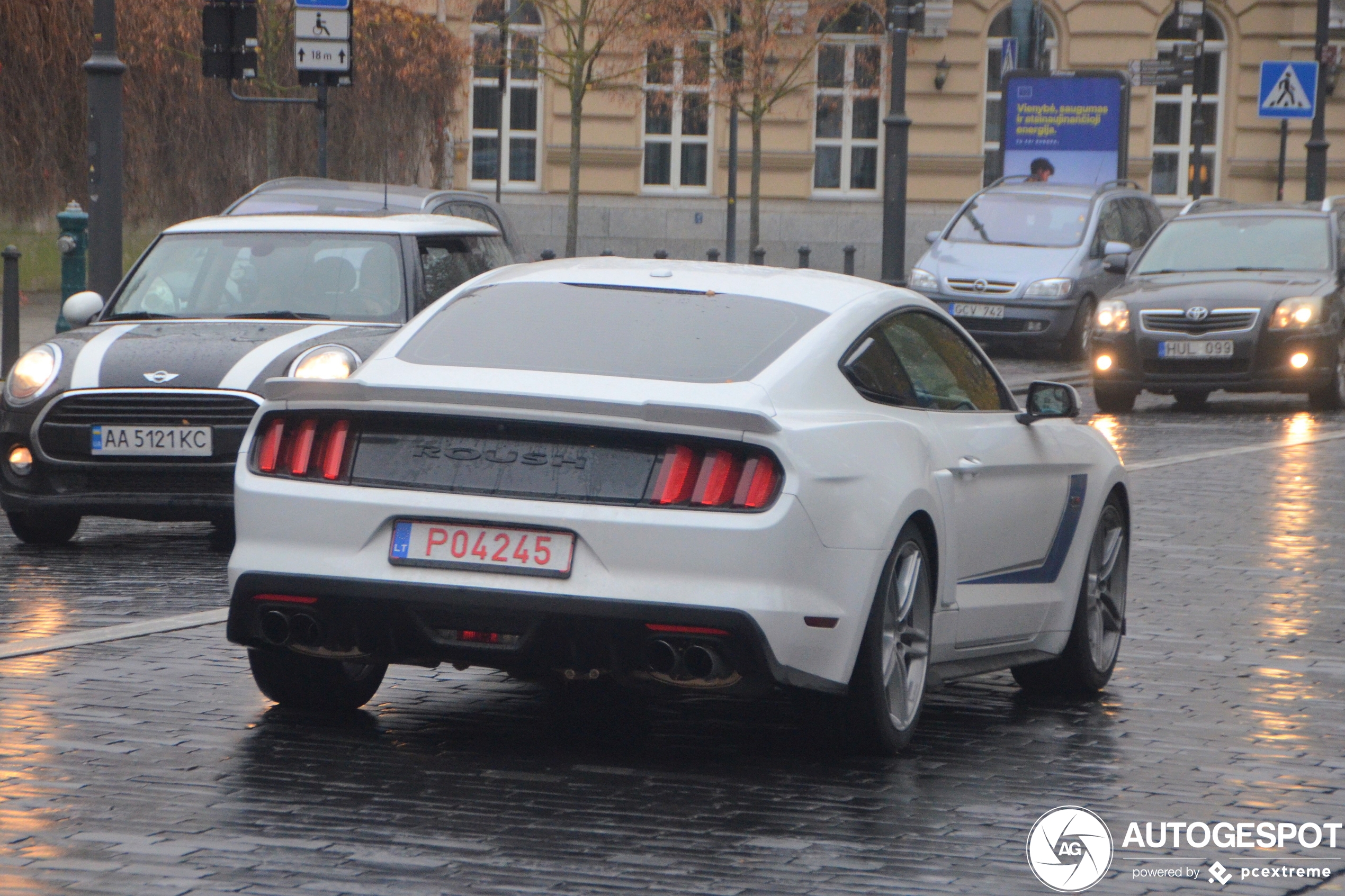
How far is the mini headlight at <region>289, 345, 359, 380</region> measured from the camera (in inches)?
388

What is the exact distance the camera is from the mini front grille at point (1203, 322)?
18969 mm

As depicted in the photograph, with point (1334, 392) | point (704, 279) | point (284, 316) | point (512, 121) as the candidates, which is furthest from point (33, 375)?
point (512, 121)

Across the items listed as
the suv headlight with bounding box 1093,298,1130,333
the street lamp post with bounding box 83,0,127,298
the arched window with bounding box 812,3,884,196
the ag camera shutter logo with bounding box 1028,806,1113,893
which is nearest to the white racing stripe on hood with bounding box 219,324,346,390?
the ag camera shutter logo with bounding box 1028,806,1113,893

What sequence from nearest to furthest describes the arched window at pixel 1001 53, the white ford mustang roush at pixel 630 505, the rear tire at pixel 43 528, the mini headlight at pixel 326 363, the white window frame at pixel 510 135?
the white ford mustang roush at pixel 630 505 → the mini headlight at pixel 326 363 → the rear tire at pixel 43 528 → the arched window at pixel 1001 53 → the white window frame at pixel 510 135

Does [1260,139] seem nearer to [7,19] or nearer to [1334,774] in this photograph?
[7,19]

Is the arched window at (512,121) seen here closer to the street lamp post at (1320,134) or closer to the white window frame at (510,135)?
the white window frame at (510,135)

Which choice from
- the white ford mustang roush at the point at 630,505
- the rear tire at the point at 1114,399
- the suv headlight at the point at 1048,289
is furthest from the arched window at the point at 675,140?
the white ford mustang roush at the point at 630,505

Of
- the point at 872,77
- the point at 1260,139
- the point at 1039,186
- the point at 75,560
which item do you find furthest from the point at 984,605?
the point at 1260,139

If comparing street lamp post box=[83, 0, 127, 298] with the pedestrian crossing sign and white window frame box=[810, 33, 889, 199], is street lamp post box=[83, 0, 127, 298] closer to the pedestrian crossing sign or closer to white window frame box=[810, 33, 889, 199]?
the pedestrian crossing sign

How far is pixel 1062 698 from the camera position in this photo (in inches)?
292

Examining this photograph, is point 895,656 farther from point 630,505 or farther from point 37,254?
point 37,254

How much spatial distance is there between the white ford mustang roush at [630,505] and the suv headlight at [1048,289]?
17377 mm

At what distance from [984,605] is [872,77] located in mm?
32860

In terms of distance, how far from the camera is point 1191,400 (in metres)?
20.9
